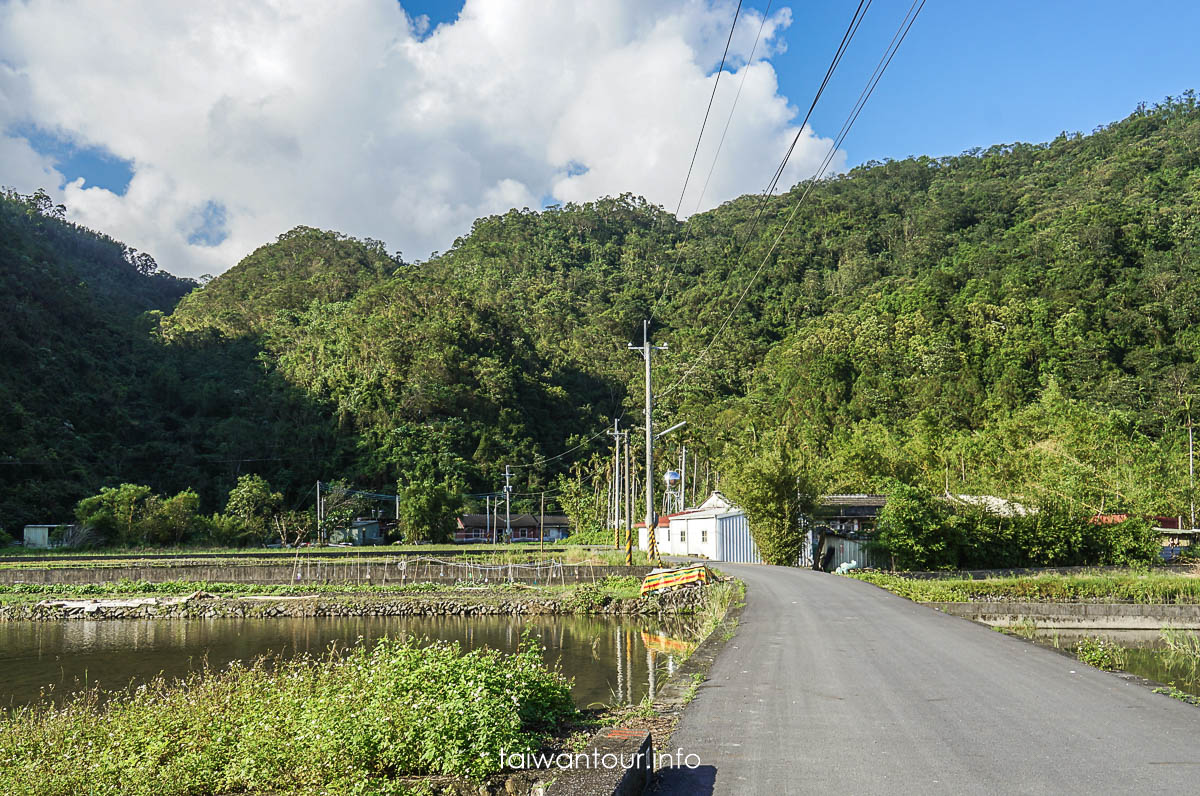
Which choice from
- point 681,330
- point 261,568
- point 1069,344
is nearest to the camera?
point 261,568

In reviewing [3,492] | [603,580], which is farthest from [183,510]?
[603,580]

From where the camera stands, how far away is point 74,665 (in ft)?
55.6

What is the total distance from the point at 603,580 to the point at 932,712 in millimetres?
21118

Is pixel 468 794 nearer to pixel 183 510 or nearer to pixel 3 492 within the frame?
pixel 183 510

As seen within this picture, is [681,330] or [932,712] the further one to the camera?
[681,330]

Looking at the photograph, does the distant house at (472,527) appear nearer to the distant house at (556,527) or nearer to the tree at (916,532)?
the distant house at (556,527)

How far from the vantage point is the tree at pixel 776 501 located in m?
26.7

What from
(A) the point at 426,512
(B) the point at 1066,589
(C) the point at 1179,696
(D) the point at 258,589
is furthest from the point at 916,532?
(A) the point at 426,512

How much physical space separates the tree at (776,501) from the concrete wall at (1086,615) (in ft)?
35.8

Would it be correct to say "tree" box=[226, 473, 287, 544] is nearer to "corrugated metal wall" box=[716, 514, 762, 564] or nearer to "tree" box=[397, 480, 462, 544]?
"tree" box=[397, 480, 462, 544]

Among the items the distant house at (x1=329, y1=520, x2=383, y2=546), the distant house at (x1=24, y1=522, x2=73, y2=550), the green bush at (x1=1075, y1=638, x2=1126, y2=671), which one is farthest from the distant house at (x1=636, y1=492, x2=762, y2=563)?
the distant house at (x1=24, y1=522, x2=73, y2=550)

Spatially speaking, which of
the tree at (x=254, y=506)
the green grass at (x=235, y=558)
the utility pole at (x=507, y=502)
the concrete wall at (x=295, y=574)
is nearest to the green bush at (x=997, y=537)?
the green grass at (x=235, y=558)

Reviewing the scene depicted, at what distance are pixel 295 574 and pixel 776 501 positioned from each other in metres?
17.5

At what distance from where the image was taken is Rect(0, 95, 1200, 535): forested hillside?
177 ft
